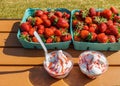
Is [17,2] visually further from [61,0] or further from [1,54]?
[1,54]

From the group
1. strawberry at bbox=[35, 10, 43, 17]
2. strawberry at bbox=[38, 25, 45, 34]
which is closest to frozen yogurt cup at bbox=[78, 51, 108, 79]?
strawberry at bbox=[38, 25, 45, 34]

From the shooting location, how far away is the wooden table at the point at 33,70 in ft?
4.65

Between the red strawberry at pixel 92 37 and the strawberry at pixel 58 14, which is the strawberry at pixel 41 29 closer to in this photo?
the strawberry at pixel 58 14

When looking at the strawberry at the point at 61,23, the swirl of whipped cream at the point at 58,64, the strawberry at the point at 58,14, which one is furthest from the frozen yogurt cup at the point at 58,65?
the strawberry at the point at 58,14

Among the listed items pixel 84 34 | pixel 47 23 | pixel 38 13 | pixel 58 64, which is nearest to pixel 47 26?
pixel 47 23

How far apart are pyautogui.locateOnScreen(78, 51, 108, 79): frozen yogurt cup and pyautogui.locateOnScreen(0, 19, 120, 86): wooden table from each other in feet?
0.18

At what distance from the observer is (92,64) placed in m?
1.39

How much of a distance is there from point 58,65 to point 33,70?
167 mm

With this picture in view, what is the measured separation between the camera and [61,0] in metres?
3.39

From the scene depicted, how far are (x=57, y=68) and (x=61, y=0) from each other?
6.88 ft

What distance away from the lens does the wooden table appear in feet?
4.65

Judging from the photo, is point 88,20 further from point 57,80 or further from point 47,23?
point 57,80

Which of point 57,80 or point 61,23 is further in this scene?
point 61,23

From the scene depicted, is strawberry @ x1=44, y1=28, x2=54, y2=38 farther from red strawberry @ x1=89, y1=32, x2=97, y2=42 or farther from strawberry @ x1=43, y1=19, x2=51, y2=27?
red strawberry @ x1=89, y1=32, x2=97, y2=42
